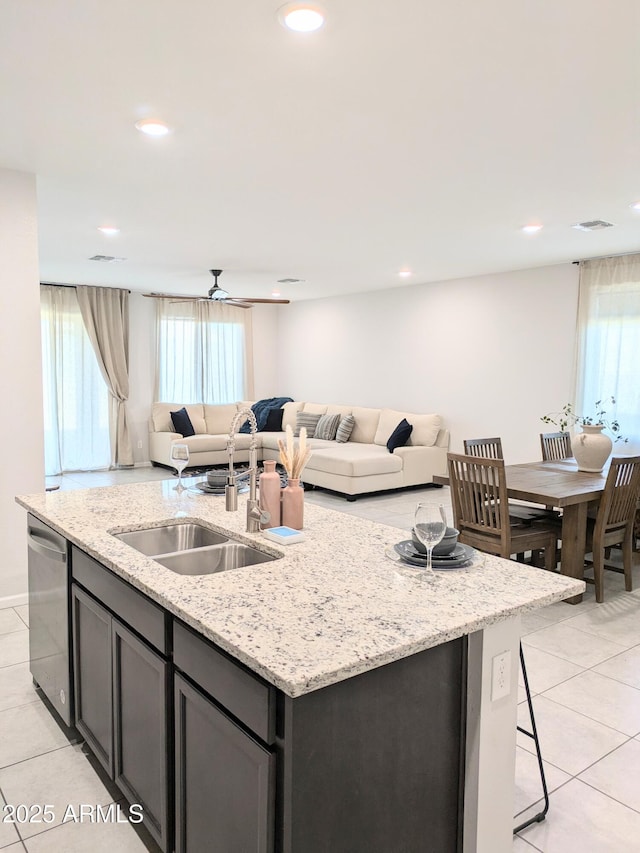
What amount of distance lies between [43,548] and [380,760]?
1.79 m

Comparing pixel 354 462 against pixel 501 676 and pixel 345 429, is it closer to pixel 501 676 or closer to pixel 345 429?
pixel 345 429

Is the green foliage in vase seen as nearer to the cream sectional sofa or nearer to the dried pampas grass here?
the cream sectional sofa

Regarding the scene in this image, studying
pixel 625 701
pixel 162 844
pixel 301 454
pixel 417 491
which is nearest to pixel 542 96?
pixel 301 454

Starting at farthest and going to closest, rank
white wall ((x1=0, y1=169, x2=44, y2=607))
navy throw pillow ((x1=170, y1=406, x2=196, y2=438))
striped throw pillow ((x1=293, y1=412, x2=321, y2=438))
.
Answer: striped throw pillow ((x1=293, y1=412, x2=321, y2=438)) → navy throw pillow ((x1=170, y1=406, x2=196, y2=438)) → white wall ((x1=0, y1=169, x2=44, y2=607))

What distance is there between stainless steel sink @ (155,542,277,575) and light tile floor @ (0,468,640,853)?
32.2 inches

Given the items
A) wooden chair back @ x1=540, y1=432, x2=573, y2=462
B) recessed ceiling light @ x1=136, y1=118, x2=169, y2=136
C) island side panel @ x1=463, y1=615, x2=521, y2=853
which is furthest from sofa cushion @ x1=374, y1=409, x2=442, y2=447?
island side panel @ x1=463, y1=615, x2=521, y2=853

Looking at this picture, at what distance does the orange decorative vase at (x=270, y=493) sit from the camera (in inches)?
88.3

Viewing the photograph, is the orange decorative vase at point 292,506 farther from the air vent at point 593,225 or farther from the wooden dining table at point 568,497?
the air vent at point 593,225

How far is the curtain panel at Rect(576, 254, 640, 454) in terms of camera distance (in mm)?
5922

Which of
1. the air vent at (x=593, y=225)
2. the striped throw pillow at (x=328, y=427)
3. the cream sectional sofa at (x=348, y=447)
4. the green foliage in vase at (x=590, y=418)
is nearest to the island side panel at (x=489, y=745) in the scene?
the air vent at (x=593, y=225)

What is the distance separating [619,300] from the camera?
19.7 ft

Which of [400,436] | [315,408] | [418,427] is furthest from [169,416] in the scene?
[418,427]

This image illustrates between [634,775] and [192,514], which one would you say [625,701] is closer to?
[634,775]

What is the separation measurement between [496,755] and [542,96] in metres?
2.46
